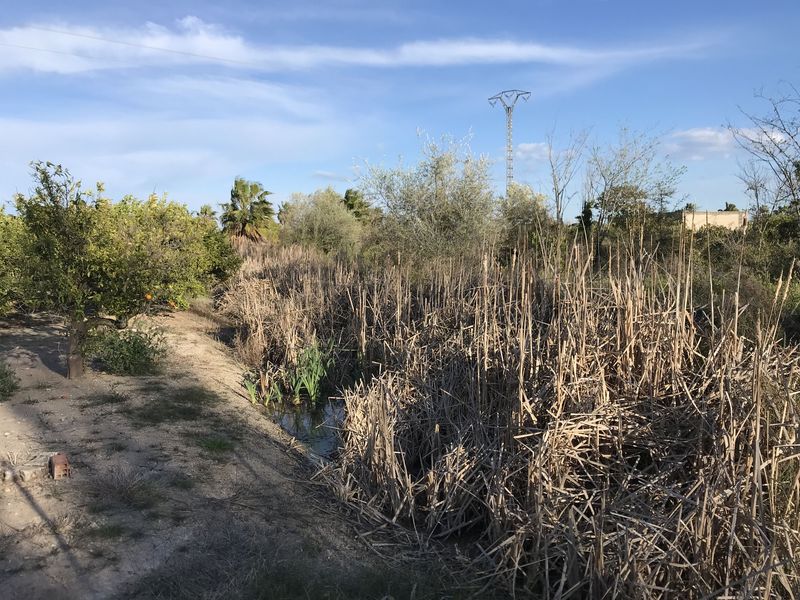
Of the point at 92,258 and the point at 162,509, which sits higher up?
the point at 92,258

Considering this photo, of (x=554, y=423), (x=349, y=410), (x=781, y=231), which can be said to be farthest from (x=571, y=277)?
(x=781, y=231)

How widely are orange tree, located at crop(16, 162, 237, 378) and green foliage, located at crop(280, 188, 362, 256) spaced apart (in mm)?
18078

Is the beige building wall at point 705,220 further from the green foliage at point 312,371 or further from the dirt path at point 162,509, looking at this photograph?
the green foliage at point 312,371

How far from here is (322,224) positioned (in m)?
28.0

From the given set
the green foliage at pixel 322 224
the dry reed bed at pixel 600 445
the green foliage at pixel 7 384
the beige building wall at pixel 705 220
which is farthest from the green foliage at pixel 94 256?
the green foliage at pixel 322 224

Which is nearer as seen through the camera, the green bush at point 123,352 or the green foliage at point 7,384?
the green foliage at point 7,384

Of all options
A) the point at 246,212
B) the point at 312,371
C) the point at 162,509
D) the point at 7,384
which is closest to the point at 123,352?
the point at 7,384

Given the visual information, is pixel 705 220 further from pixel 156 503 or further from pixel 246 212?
pixel 246 212

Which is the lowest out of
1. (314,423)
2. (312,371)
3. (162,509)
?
(314,423)

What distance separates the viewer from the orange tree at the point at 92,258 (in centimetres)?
673

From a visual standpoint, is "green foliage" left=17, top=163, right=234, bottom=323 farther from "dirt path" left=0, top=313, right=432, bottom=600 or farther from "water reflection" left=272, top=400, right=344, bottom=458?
"water reflection" left=272, top=400, right=344, bottom=458

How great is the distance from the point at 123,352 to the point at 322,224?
20768 millimetres

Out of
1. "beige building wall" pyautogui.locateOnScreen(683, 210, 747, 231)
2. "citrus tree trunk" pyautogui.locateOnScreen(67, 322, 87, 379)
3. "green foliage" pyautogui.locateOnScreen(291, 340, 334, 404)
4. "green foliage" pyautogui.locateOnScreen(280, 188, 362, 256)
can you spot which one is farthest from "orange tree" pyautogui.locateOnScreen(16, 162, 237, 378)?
"green foliage" pyautogui.locateOnScreen(280, 188, 362, 256)

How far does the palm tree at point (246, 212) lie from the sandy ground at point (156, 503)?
65.0 ft
